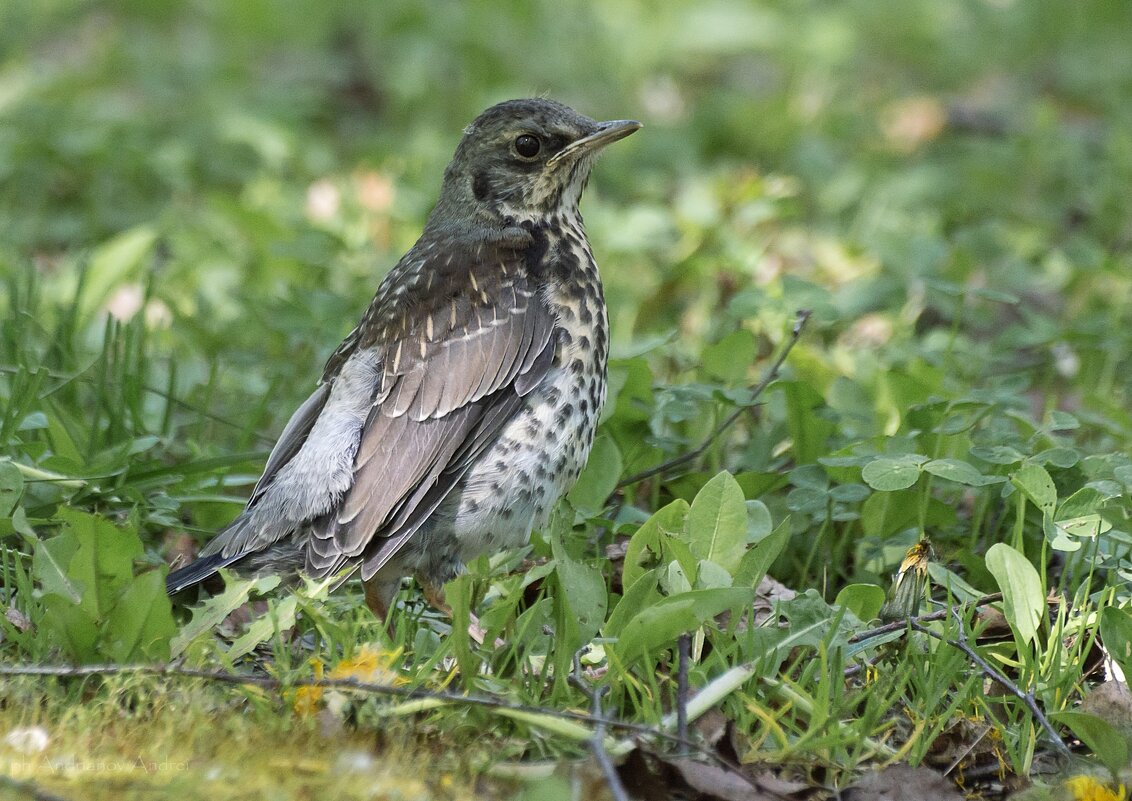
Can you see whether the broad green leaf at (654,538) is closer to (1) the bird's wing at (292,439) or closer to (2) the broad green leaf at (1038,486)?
(2) the broad green leaf at (1038,486)

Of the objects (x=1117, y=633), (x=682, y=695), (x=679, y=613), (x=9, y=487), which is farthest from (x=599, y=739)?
(x=9, y=487)

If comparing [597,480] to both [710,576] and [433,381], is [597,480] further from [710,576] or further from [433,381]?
[710,576]

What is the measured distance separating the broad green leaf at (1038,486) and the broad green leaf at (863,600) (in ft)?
1.62

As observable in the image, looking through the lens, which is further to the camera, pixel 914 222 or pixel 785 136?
pixel 785 136

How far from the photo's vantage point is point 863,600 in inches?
132

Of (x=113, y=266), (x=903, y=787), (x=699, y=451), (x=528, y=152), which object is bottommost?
(x=903, y=787)

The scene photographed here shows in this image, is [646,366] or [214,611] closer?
[214,611]

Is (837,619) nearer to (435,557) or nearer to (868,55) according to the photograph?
(435,557)

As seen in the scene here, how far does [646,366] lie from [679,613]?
57.8 inches

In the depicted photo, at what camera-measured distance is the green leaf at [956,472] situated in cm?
355

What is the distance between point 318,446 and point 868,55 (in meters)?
6.42

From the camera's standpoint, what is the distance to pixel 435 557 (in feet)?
12.6

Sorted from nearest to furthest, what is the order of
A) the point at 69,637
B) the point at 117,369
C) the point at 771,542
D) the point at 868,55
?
the point at 69,637, the point at 771,542, the point at 117,369, the point at 868,55

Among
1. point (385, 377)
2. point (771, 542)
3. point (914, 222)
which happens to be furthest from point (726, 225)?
point (771, 542)
